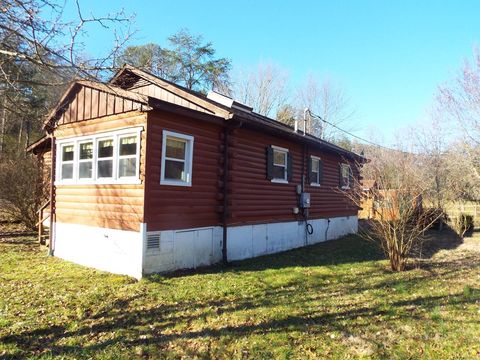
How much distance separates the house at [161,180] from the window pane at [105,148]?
0.08 ft

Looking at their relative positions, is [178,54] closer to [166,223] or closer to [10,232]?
[10,232]

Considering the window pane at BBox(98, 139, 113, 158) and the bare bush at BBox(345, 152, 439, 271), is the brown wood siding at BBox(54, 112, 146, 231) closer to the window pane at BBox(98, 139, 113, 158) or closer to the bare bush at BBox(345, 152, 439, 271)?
the window pane at BBox(98, 139, 113, 158)

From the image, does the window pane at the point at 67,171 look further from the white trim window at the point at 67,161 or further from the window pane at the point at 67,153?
the window pane at the point at 67,153

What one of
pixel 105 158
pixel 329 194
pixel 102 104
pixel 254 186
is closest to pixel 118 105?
pixel 102 104

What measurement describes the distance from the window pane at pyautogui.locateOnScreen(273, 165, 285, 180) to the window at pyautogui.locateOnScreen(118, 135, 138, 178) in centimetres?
484

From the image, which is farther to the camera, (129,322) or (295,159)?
(295,159)

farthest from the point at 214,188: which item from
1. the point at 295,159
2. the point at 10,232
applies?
the point at 10,232

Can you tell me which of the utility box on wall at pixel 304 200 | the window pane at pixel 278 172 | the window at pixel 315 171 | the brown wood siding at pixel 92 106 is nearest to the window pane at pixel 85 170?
the brown wood siding at pixel 92 106

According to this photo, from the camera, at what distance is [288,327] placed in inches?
202

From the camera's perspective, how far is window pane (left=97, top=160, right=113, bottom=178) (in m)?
9.07

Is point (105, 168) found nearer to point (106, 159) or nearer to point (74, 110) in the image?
point (106, 159)

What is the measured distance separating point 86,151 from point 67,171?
1125 millimetres

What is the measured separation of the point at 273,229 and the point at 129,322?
22.3 feet

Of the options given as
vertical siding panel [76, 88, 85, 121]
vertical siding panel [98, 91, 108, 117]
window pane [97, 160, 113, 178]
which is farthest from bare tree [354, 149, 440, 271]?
vertical siding panel [76, 88, 85, 121]
